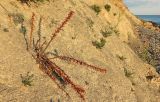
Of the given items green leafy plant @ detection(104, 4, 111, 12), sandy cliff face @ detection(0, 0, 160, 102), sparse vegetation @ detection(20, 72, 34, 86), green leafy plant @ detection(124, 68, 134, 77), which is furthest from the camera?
green leafy plant @ detection(104, 4, 111, 12)

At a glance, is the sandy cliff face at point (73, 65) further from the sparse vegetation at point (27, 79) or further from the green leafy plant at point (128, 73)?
the sparse vegetation at point (27, 79)

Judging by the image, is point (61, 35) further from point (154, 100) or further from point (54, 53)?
point (154, 100)

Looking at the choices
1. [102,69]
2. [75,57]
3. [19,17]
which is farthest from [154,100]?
[19,17]

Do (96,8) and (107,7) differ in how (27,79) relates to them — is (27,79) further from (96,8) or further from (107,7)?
(107,7)

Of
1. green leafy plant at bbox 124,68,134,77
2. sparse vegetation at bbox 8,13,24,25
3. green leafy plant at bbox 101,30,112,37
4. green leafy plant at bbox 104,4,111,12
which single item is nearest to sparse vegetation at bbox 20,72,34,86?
sparse vegetation at bbox 8,13,24,25

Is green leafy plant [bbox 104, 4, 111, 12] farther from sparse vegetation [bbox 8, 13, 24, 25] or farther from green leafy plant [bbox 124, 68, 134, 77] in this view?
sparse vegetation [bbox 8, 13, 24, 25]

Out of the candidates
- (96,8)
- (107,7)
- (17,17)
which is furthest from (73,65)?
(107,7)

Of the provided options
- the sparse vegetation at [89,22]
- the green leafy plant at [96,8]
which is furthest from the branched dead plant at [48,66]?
the green leafy plant at [96,8]

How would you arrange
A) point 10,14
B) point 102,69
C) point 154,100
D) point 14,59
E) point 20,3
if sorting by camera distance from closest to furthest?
point 14,59, point 10,14, point 20,3, point 102,69, point 154,100
